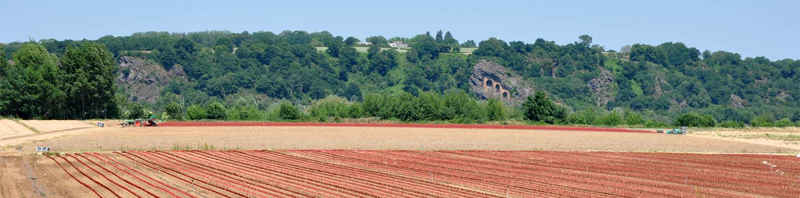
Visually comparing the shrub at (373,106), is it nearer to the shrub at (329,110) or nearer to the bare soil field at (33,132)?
the shrub at (329,110)

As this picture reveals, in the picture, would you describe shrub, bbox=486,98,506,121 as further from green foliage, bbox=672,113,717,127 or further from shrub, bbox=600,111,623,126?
green foliage, bbox=672,113,717,127

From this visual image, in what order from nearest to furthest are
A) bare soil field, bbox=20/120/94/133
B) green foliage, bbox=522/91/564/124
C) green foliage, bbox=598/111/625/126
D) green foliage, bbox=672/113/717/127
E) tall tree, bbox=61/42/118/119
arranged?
bare soil field, bbox=20/120/94/133 < tall tree, bbox=61/42/118/119 < green foliage, bbox=672/113/717/127 < green foliage, bbox=522/91/564/124 < green foliage, bbox=598/111/625/126

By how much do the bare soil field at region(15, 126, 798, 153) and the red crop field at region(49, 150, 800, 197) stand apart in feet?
17.3

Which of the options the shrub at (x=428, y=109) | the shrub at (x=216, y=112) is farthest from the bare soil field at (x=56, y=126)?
the shrub at (x=428, y=109)

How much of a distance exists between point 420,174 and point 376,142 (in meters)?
21.6

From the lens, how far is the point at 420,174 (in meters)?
41.0

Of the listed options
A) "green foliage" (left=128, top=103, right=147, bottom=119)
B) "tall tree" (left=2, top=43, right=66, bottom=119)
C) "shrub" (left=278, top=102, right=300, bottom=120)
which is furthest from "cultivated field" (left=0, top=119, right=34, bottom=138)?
"shrub" (left=278, top=102, right=300, bottom=120)

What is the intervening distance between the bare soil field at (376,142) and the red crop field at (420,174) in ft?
17.3

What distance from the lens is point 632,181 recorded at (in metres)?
39.5

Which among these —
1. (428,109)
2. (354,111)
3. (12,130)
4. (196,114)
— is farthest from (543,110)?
(12,130)

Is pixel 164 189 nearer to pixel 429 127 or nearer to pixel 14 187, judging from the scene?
pixel 14 187

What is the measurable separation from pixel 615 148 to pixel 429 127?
3301 cm

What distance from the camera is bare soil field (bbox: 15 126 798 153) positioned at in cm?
5691

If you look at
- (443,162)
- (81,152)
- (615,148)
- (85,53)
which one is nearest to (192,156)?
(81,152)
